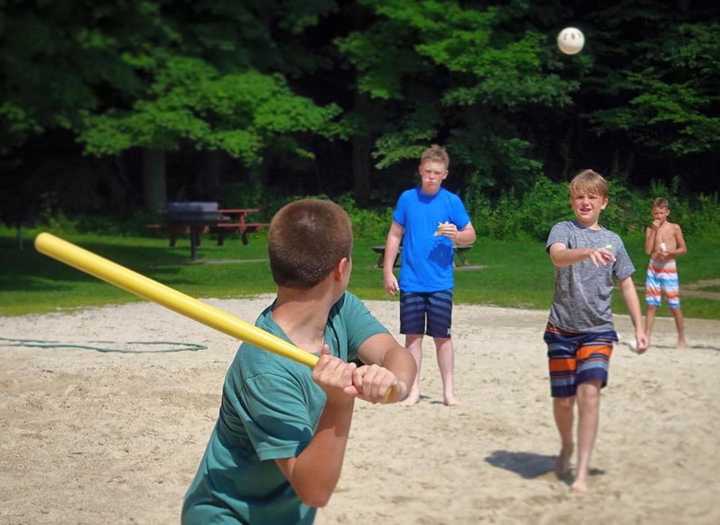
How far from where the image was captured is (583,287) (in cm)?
618

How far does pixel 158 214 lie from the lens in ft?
109

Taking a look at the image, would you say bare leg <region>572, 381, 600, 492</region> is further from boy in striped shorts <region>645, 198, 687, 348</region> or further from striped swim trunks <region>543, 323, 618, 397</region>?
boy in striped shorts <region>645, 198, 687, 348</region>

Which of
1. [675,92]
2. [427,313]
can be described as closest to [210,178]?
[675,92]

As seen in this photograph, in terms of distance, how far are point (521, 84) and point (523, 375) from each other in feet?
72.6

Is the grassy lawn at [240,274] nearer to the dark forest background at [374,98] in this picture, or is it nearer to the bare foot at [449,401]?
the dark forest background at [374,98]

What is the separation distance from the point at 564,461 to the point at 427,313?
6.64ft

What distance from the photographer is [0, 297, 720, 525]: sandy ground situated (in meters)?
5.90

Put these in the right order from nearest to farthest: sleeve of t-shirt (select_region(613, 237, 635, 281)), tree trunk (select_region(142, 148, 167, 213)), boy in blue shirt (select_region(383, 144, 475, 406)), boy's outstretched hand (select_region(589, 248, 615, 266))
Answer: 1. boy's outstretched hand (select_region(589, 248, 615, 266))
2. sleeve of t-shirt (select_region(613, 237, 635, 281))
3. boy in blue shirt (select_region(383, 144, 475, 406))
4. tree trunk (select_region(142, 148, 167, 213))

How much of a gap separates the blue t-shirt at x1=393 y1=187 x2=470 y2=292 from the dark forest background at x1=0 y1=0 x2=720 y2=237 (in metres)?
19.9

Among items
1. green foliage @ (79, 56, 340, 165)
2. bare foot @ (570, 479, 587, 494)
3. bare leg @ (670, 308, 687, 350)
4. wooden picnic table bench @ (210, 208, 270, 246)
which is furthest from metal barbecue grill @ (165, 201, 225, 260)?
bare foot @ (570, 479, 587, 494)

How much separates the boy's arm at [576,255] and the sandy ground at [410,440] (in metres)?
1.22

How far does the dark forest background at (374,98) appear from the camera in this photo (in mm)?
30406

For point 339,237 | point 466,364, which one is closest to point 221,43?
point 466,364

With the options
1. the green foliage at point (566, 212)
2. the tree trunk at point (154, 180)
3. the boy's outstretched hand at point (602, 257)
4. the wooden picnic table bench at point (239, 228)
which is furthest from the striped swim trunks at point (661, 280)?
the tree trunk at point (154, 180)
